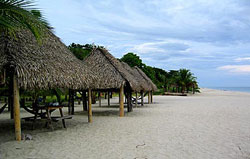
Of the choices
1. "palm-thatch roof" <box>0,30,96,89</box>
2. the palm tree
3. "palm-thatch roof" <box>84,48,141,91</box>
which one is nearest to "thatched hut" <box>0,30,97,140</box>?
"palm-thatch roof" <box>0,30,96,89</box>

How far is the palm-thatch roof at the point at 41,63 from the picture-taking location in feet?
20.3

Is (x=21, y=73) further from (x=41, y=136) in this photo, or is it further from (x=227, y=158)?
(x=227, y=158)

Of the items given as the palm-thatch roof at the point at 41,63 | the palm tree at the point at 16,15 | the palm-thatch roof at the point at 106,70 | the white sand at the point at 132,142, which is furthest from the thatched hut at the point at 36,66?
the palm-thatch roof at the point at 106,70

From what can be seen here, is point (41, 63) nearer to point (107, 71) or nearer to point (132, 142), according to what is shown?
point (132, 142)

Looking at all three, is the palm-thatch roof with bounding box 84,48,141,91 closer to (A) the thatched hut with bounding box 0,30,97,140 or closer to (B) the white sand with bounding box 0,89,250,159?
(A) the thatched hut with bounding box 0,30,97,140

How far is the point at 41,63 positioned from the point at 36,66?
0.98 feet

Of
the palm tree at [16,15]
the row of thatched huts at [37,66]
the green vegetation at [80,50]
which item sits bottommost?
the row of thatched huts at [37,66]

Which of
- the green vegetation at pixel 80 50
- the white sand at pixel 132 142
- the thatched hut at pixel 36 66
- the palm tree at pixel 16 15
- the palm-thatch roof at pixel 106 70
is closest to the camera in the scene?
the palm tree at pixel 16 15

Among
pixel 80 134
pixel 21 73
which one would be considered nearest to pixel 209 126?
pixel 80 134

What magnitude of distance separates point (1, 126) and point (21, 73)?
3852 mm

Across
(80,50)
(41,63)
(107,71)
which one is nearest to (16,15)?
(41,63)

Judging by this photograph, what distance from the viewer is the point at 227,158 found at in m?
5.10

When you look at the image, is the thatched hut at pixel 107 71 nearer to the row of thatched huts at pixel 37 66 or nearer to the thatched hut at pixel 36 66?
the row of thatched huts at pixel 37 66

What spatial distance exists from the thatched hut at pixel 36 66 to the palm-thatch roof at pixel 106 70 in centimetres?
238
